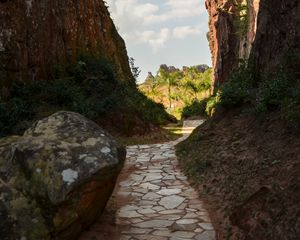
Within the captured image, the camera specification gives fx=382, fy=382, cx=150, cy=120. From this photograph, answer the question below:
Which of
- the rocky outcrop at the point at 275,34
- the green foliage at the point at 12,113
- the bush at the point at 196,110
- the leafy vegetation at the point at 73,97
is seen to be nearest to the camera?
the rocky outcrop at the point at 275,34

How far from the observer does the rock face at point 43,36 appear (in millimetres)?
13195

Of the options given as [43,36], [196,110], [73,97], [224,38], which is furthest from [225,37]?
[73,97]

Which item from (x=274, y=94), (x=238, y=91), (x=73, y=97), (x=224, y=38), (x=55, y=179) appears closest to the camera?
(x=55, y=179)

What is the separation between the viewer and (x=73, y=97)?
14.0 meters

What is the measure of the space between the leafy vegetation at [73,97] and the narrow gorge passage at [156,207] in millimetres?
3754

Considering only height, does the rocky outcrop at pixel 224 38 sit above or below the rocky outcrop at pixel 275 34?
above

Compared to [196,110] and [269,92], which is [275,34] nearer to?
[269,92]

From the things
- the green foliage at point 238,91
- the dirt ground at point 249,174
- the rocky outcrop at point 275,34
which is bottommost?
the dirt ground at point 249,174

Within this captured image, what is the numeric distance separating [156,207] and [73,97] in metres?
8.13

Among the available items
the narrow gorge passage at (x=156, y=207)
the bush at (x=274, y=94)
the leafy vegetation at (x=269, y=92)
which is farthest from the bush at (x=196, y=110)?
the bush at (x=274, y=94)

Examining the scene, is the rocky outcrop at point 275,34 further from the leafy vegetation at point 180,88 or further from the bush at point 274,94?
the leafy vegetation at point 180,88

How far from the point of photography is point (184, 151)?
10.9 metres

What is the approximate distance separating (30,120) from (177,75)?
40.5 m

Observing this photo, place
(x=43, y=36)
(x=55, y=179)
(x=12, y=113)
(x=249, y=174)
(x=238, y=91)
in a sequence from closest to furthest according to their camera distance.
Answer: (x=55, y=179) → (x=249, y=174) → (x=238, y=91) → (x=12, y=113) → (x=43, y=36)
